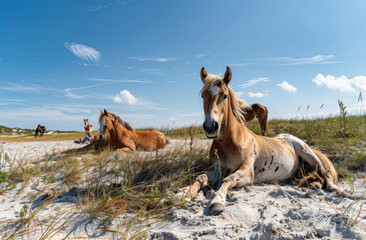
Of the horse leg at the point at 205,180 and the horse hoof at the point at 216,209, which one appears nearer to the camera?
the horse hoof at the point at 216,209

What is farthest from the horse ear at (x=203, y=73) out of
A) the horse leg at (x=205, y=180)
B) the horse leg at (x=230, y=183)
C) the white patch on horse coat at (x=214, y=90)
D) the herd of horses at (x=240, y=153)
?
the horse leg at (x=230, y=183)

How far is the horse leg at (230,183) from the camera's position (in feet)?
6.89

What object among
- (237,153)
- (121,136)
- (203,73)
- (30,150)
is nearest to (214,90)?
(203,73)

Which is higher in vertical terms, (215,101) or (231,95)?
(231,95)

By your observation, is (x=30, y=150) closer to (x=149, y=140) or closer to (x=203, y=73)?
(x=149, y=140)

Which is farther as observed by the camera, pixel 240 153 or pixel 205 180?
pixel 240 153

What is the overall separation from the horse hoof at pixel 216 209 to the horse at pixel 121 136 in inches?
185

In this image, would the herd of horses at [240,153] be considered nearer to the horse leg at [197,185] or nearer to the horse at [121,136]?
the horse leg at [197,185]

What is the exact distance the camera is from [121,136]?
7.03 metres

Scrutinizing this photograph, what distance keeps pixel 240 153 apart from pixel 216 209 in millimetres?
1228

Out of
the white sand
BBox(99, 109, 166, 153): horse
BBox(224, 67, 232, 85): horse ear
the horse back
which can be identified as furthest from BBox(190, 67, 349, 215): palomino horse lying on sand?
the horse back

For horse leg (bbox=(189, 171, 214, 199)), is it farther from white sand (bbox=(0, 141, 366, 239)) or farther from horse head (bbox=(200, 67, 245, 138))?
horse head (bbox=(200, 67, 245, 138))

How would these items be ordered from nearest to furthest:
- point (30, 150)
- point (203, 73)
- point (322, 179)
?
point (203, 73) < point (322, 179) < point (30, 150)

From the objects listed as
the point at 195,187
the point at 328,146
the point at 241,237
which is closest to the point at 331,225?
the point at 241,237
